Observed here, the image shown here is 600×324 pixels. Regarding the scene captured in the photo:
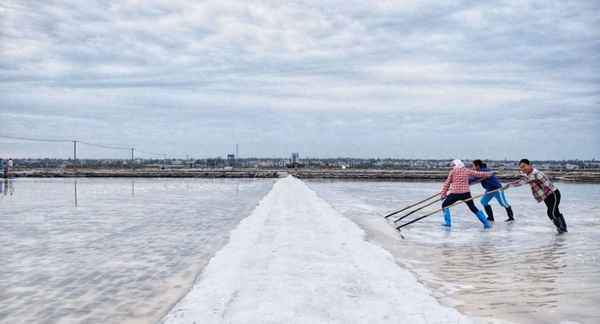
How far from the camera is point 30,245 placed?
8594mm

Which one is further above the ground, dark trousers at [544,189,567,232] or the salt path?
dark trousers at [544,189,567,232]

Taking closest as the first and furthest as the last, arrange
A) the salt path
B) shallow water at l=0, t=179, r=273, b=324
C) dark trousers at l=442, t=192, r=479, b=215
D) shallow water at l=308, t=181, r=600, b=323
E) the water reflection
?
the salt path < shallow water at l=0, t=179, r=273, b=324 < shallow water at l=308, t=181, r=600, b=323 < dark trousers at l=442, t=192, r=479, b=215 < the water reflection

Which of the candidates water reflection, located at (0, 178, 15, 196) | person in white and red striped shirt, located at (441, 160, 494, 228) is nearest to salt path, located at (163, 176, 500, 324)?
person in white and red striped shirt, located at (441, 160, 494, 228)

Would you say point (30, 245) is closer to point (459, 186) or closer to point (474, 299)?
point (474, 299)

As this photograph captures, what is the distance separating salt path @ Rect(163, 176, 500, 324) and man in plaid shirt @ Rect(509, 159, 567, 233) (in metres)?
4.64

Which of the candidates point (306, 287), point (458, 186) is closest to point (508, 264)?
point (306, 287)

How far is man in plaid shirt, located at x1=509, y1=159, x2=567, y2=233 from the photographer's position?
1041 cm

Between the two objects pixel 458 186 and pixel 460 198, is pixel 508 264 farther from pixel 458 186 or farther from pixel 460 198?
pixel 458 186

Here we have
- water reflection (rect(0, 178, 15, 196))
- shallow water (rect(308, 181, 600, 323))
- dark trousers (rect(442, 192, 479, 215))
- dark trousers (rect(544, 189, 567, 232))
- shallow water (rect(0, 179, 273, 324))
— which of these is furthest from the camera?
water reflection (rect(0, 178, 15, 196))

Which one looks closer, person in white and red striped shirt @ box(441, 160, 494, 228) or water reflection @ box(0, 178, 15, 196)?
person in white and red striped shirt @ box(441, 160, 494, 228)

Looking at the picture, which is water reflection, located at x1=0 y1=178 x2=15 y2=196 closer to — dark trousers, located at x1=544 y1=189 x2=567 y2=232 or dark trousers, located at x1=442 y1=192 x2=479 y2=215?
dark trousers, located at x1=442 y1=192 x2=479 y2=215

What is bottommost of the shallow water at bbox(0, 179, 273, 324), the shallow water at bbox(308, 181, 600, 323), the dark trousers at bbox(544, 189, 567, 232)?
the shallow water at bbox(308, 181, 600, 323)

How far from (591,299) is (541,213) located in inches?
410

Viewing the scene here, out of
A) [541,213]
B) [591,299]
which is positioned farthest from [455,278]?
[541,213]
